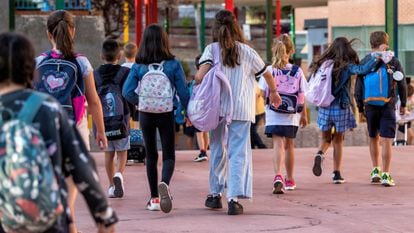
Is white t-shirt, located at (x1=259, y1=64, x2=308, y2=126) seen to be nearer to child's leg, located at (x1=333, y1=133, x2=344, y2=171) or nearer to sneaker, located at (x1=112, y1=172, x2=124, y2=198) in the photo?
child's leg, located at (x1=333, y1=133, x2=344, y2=171)

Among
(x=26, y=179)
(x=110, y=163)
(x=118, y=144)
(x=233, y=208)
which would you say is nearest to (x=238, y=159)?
(x=233, y=208)

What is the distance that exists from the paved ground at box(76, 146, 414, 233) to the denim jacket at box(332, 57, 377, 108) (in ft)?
3.33

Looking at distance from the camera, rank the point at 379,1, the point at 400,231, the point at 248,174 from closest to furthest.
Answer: the point at 400,231 < the point at 248,174 < the point at 379,1

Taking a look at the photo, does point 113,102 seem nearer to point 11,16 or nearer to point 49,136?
point 11,16

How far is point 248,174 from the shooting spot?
9719 mm

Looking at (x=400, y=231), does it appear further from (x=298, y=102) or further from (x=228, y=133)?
(x=298, y=102)

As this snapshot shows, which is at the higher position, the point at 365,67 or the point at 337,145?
the point at 365,67

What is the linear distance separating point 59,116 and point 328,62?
7.91m

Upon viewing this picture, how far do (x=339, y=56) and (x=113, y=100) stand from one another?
2829mm

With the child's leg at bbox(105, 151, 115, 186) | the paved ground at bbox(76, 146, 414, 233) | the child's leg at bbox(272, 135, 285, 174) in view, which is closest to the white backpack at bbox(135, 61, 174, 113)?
the paved ground at bbox(76, 146, 414, 233)

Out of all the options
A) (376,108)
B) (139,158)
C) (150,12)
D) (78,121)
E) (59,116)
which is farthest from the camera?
(150,12)

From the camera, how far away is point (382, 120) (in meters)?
12.0

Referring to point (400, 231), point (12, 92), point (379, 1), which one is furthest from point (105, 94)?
point (379, 1)

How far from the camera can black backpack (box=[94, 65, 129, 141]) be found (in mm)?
10797
